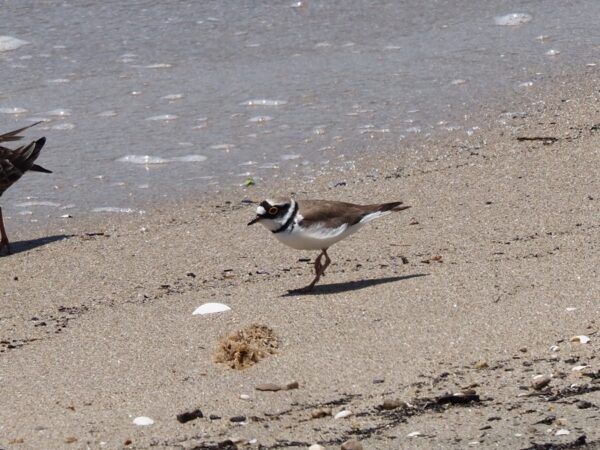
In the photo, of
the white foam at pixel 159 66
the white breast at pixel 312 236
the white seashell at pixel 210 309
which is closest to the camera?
the white seashell at pixel 210 309

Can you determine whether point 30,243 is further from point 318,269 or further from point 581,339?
point 581,339

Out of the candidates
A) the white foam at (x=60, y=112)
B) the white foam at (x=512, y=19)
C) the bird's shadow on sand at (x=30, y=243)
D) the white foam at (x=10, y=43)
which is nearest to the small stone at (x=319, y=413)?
the bird's shadow on sand at (x=30, y=243)

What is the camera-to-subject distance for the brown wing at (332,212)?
676cm

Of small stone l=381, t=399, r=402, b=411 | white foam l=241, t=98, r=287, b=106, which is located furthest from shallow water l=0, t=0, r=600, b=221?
small stone l=381, t=399, r=402, b=411

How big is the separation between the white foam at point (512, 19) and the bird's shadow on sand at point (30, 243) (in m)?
6.49

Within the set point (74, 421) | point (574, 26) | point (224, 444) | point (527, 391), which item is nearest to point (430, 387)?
point (527, 391)

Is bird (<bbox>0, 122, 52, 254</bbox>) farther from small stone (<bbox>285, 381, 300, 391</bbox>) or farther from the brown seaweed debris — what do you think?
small stone (<bbox>285, 381, 300, 391</bbox>)

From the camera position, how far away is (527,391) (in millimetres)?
5035

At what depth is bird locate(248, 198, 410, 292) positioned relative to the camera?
673 cm

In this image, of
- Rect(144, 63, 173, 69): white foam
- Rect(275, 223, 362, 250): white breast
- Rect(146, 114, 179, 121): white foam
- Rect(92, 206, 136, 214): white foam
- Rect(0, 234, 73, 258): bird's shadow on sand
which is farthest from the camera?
Rect(144, 63, 173, 69): white foam

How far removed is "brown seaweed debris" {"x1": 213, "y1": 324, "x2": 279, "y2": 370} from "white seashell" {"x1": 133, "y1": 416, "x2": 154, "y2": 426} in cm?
65

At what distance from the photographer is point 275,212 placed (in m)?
6.75

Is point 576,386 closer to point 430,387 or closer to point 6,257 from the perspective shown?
point 430,387

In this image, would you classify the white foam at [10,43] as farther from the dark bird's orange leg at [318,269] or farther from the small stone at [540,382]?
the small stone at [540,382]
